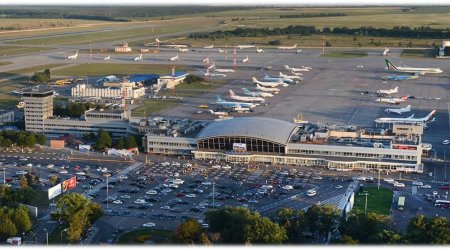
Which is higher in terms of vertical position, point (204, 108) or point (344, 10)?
point (344, 10)

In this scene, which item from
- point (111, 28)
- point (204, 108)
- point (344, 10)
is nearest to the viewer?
point (204, 108)

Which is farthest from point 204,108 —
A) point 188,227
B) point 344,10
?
point 344,10

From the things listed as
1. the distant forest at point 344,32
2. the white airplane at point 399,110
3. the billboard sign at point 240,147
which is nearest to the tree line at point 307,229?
the billboard sign at point 240,147

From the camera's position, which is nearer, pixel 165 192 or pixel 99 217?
pixel 99 217

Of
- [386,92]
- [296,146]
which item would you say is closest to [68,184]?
[296,146]

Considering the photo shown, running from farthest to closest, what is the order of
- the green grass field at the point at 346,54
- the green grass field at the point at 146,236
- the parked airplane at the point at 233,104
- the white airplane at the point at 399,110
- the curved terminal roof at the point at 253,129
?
the green grass field at the point at 346,54, the parked airplane at the point at 233,104, the white airplane at the point at 399,110, the curved terminal roof at the point at 253,129, the green grass field at the point at 146,236

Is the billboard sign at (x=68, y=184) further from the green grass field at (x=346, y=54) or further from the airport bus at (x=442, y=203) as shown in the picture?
the green grass field at (x=346, y=54)

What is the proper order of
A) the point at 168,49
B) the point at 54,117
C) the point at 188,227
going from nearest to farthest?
1. the point at 188,227
2. the point at 54,117
3. the point at 168,49

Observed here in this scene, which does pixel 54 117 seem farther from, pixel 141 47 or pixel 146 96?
pixel 141 47
